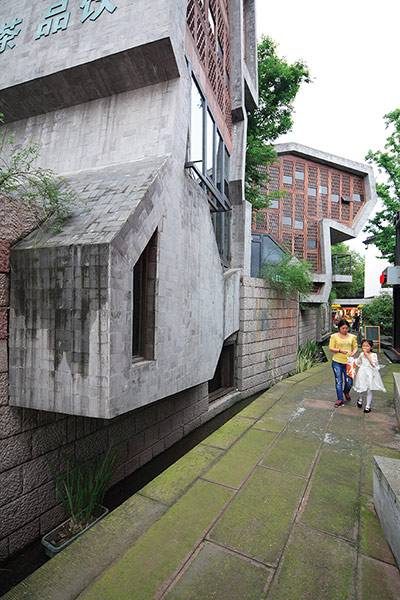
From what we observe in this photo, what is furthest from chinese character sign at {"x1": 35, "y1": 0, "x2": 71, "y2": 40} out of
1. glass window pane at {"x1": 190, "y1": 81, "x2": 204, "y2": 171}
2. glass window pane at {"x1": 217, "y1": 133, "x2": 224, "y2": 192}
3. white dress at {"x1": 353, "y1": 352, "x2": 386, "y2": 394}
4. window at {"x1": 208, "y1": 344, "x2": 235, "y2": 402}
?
white dress at {"x1": 353, "y1": 352, "x2": 386, "y2": 394}

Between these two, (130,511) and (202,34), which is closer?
(130,511)

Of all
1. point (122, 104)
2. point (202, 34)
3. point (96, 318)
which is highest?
point (202, 34)

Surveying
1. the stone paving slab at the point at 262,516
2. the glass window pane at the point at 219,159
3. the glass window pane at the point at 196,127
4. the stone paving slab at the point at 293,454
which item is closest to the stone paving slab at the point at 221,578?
the stone paving slab at the point at 262,516

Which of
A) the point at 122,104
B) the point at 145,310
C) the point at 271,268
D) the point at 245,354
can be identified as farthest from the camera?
the point at 271,268

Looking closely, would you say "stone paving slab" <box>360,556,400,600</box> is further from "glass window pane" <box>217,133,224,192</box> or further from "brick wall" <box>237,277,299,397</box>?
"glass window pane" <box>217,133,224,192</box>

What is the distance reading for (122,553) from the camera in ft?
8.78

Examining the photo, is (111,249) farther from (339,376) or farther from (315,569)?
(339,376)

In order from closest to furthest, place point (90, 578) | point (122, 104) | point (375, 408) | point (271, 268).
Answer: point (90, 578) < point (122, 104) < point (375, 408) < point (271, 268)

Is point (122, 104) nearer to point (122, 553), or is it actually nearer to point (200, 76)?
point (200, 76)

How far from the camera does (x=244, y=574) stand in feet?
8.05

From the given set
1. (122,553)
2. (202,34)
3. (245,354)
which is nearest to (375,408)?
(245,354)

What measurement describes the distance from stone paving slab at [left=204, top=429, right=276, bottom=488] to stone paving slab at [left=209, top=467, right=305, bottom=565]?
0.18 meters

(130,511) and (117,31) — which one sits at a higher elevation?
(117,31)

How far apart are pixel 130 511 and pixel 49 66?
24.4 feet
